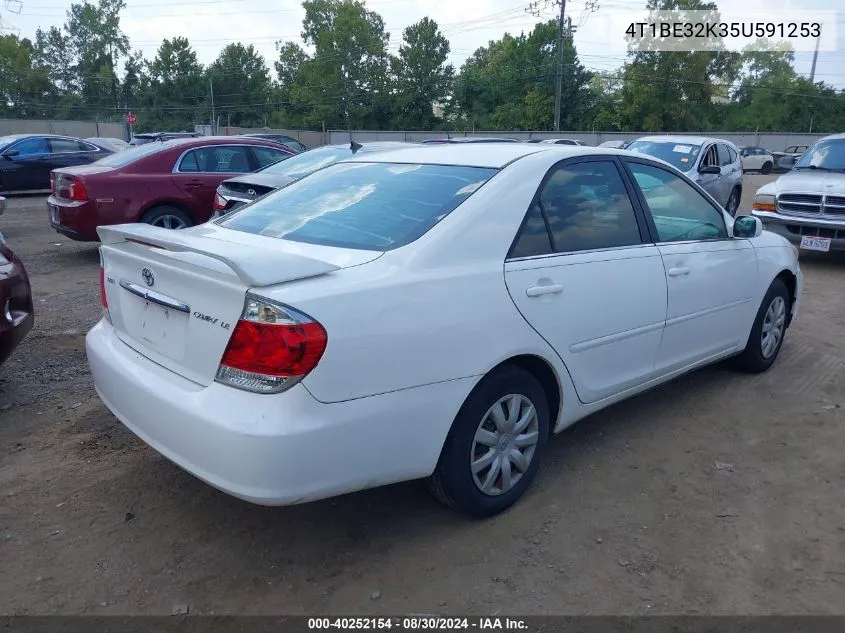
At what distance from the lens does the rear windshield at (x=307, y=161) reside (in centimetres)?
821

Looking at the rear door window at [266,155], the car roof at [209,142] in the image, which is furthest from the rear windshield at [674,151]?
the car roof at [209,142]

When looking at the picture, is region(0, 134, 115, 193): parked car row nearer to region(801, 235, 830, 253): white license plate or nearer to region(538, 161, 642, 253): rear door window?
region(801, 235, 830, 253): white license plate

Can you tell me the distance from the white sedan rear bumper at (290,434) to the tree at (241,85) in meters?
77.5

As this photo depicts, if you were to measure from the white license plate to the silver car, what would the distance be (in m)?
2.56

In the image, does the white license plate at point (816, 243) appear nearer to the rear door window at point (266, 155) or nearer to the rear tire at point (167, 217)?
the rear door window at point (266, 155)

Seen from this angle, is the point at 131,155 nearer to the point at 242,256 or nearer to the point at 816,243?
the point at 242,256

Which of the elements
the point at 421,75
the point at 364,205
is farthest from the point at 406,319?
the point at 421,75

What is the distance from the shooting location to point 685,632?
2.54 metres

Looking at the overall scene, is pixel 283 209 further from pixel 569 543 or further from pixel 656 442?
pixel 656 442

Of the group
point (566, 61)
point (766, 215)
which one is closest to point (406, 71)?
point (566, 61)

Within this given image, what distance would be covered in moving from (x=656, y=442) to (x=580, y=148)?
169 cm

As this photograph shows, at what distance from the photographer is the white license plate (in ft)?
29.0

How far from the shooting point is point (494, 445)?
311 centimetres

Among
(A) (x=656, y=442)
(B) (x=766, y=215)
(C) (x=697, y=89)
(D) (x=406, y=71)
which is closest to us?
(A) (x=656, y=442)
